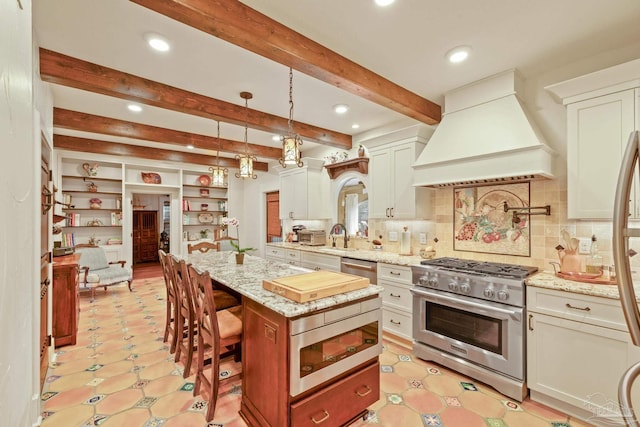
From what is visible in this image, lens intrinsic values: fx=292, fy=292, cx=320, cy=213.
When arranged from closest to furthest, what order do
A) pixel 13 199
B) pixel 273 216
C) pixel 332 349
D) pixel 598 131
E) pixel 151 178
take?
pixel 13 199, pixel 332 349, pixel 598 131, pixel 151 178, pixel 273 216

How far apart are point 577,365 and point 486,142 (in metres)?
1.89

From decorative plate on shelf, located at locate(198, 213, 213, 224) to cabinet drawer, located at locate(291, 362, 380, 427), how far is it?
6.22 metres

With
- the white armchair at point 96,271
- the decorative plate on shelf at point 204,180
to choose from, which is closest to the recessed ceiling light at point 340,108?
the white armchair at point 96,271

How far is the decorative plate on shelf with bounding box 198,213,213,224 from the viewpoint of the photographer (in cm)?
724

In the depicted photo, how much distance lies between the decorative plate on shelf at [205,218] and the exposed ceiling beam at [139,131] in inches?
104

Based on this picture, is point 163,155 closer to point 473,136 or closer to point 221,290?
point 221,290

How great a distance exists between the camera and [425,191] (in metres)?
3.59

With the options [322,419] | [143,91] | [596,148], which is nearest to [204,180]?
[143,91]

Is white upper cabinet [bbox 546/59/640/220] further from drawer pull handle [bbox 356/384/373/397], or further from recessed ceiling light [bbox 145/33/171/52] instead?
recessed ceiling light [bbox 145/33/171/52]

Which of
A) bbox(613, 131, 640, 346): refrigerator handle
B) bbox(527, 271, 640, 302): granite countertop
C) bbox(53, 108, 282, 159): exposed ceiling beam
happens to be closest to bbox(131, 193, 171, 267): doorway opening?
bbox(53, 108, 282, 159): exposed ceiling beam

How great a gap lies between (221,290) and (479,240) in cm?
281

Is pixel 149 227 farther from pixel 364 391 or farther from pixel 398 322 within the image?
pixel 364 391

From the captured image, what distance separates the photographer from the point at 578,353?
6.75 ft

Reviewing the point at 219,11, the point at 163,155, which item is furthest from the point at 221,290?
the point at 163,155
